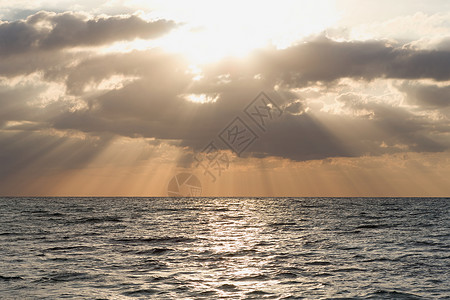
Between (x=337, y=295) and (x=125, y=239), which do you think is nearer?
(x=337, y=295)

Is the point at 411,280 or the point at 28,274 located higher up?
the point at 28,274

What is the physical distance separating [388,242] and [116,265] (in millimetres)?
22477

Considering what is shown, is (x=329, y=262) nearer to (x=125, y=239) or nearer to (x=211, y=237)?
(x=211, y=237)

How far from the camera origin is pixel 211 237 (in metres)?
41.8

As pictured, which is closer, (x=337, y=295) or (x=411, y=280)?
(x=337, y=295)

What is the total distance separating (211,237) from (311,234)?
10.0 meters

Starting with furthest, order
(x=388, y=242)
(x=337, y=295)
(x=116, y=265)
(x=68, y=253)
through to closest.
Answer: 1. (x=388, y=242)
2. (x=68, y=253)
3. (x=116, y=265)
4. (x=337, y=295)

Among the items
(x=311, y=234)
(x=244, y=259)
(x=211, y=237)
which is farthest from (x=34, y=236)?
(x=311, y=234)

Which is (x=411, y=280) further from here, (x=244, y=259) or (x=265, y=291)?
(x=244, y=259)

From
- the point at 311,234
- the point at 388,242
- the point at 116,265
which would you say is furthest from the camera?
the point at 311,234

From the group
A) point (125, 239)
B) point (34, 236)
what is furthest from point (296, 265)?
point (34, 236)

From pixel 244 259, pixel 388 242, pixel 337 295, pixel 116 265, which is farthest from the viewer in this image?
pixel 388 242

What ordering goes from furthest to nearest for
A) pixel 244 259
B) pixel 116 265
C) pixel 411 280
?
pixel 244 259 < pixel 116 265 < pixel 411 280

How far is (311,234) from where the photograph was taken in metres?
45.1
